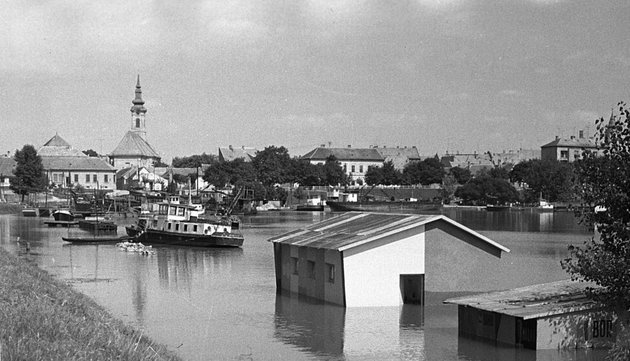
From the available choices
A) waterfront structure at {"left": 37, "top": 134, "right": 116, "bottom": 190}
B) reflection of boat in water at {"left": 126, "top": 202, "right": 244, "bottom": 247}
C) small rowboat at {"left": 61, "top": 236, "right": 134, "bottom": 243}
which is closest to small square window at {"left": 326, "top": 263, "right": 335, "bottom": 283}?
reflection of boat in water at {"left": 126, "top": 202, "right": 244, "bottom": 247}

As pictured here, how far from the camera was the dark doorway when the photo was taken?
31750 mm

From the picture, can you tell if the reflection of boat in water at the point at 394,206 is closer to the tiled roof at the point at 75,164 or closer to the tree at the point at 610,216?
the tiled roof at the point at 75,164

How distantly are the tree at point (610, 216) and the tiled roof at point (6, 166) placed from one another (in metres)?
155

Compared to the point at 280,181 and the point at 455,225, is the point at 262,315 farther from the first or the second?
the point at 280,181

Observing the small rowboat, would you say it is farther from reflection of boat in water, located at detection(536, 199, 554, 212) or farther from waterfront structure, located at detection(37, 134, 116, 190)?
reflection of boat in water, located at detection(536, 199, 554, 212)

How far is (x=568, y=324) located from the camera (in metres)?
23.5

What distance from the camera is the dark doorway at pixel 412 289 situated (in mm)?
31750

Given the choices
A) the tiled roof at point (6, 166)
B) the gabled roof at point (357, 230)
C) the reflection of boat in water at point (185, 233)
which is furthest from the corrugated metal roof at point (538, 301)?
the tiled roof at point (6, 166)

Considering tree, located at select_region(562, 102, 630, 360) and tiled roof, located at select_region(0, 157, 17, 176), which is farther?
tiled roof, located at select_region(0, 157, 17, 176)

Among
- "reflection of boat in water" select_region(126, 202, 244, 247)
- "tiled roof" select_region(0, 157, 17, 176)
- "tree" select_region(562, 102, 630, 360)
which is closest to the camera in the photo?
"tree" select_region(562, 102, 630, 360)

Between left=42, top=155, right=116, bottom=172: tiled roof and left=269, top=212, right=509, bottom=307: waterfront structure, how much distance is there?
6038 inches

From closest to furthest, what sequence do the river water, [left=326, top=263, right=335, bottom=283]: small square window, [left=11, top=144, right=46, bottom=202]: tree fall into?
the river water → [left=326, top=263, right=335, bottom=283]: small square window → [left=11, top=144, right=46, bottom=202]: tree

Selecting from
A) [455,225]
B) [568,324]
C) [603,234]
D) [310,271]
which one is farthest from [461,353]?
[310,271]

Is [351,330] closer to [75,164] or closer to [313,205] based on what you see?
[313,205]
